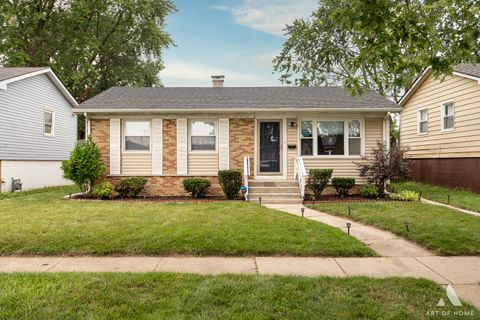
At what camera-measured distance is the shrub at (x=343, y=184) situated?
34.1ft

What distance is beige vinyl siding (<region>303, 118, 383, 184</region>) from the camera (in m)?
11.1

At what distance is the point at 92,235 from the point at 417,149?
14.7 meters

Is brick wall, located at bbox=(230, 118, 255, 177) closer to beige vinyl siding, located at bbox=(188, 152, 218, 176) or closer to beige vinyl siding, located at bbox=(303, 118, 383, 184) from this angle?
beige vinyl siding, located at bbox=(188, 152, 218, 176)

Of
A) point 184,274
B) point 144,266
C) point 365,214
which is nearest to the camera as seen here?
point 184,274

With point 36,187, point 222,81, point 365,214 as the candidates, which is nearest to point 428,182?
point 365,214

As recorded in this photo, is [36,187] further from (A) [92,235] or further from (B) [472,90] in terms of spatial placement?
(B) [472,90]

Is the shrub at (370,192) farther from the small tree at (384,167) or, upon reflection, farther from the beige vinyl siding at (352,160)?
the beige vinyl siding at (352,160)

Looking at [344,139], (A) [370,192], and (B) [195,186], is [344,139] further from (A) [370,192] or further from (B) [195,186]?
(B) [195,186]

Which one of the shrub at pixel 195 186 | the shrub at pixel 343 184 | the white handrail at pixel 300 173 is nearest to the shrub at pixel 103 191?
the shrub at pixel 195 186

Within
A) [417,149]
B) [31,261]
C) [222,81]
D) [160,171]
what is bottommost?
[31,261]

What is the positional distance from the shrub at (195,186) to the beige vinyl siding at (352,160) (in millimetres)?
3798

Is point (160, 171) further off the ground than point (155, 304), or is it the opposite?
point (160, 171)

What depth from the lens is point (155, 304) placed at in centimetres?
291

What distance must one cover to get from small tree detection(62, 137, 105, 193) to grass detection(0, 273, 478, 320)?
6.80 meters
